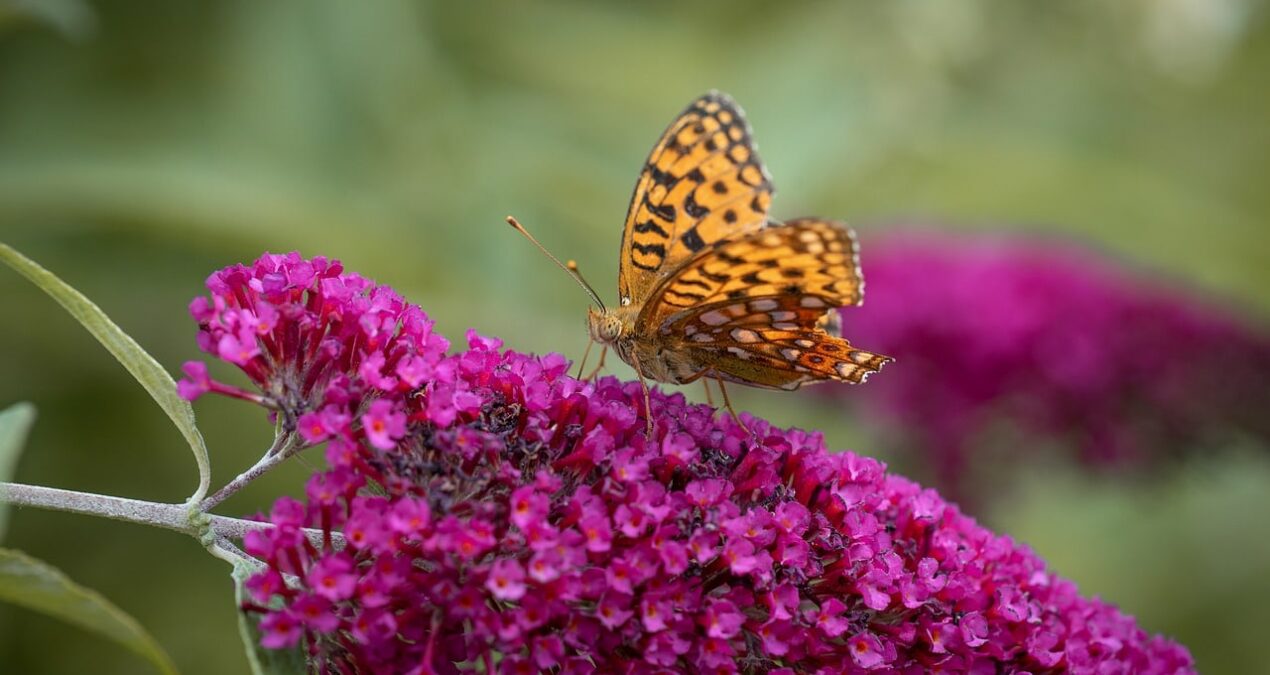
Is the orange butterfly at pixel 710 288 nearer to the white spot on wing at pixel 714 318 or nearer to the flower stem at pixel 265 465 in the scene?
the white spot on wing at pixel 714 318

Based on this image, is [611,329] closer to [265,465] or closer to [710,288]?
[710,288]

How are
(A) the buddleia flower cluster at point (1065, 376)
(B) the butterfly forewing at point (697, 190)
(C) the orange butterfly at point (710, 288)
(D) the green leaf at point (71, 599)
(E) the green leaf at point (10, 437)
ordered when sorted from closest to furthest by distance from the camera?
(D) the green leaf at point (71, 599) < (E) the green leaf at point (10, 437) < (C) the orange butterfly at point (710, 288) < (B) the butterfly forewing at point (697, 190) < (A) the buddleia flower cluster at point (1065, 376)

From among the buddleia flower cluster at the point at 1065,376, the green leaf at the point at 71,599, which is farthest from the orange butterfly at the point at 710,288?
the buddleia flower cluster at the point at 1065,376

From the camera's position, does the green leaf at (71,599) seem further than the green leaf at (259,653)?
No

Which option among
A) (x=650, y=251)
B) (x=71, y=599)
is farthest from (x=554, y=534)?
(x=650, y=251)

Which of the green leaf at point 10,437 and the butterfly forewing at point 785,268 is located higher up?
the butterfly forewing at point 785,268

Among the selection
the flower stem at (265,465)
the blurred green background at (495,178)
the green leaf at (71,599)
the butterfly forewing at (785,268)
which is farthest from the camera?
the blurred green background at (495,178)

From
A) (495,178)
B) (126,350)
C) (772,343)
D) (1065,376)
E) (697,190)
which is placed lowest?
(126,350)
